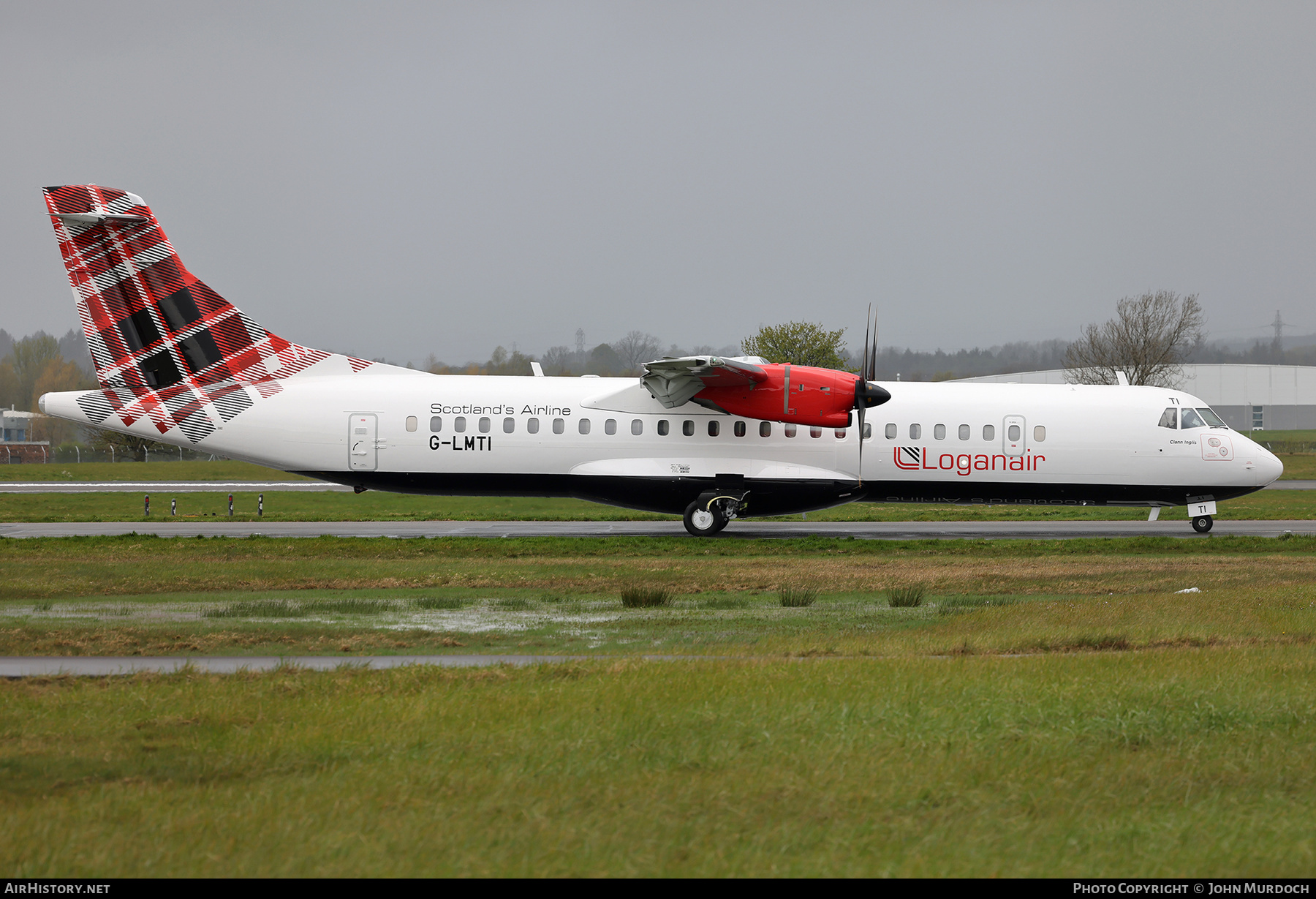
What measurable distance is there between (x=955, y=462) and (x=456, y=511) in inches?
756

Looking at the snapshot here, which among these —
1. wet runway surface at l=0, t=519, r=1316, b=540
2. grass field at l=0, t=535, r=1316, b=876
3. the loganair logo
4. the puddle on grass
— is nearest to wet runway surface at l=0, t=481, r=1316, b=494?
wet runway surface at l=0, t=519, r=1316, b=540

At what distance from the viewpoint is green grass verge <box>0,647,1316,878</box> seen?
548cm

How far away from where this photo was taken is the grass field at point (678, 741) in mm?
5555

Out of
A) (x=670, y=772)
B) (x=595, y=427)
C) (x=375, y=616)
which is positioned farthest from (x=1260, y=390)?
(x=670, y=772)

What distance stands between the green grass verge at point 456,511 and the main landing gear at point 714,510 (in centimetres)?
719

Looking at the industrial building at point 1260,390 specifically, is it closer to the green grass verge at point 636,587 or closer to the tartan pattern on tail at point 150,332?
the green grass verge at point 636,587

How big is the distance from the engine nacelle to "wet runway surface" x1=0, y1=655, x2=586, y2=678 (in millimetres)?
14526

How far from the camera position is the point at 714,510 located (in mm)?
25672

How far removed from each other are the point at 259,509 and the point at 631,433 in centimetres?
1577

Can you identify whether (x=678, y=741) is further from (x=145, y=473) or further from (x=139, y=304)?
(x=145, y=473)

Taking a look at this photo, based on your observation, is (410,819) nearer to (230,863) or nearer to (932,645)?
Answer: (230,863)

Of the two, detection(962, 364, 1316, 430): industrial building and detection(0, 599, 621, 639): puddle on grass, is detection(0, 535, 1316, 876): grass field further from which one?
detection(962, 364, 1316, 430): industrial building

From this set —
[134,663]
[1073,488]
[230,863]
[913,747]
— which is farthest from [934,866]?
[1073,488]

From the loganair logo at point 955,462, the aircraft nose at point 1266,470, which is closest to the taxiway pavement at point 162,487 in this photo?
the loganair logo at point 955,462
